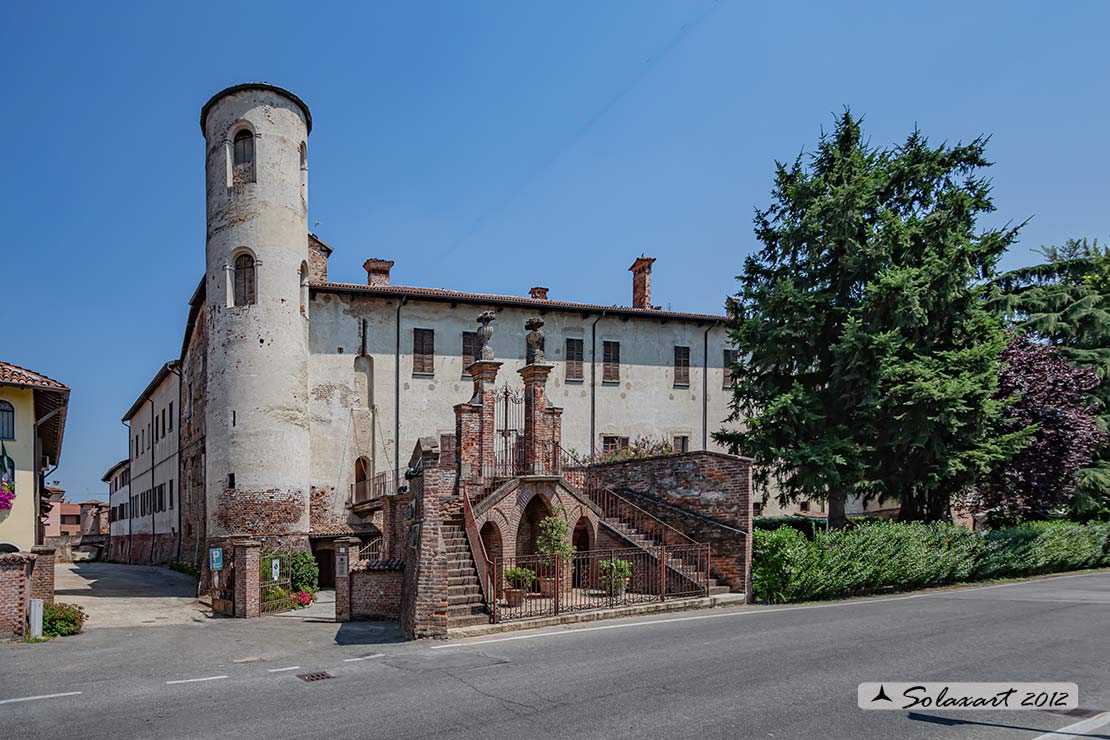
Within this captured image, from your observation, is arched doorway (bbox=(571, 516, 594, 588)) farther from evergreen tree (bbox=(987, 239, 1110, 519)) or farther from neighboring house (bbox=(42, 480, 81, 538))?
neighboring house (bbox=(42, 480, 81, 538))

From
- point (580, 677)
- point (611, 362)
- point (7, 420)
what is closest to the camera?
point (580, 677)

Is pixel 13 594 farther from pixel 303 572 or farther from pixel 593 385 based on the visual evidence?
pixel 593 385

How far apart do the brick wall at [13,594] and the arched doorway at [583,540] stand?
35.7ft

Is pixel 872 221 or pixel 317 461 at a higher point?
pixel 872 221

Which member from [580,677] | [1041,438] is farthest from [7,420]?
[1041,438]

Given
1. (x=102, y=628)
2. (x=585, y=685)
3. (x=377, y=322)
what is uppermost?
(x=377, y=322)

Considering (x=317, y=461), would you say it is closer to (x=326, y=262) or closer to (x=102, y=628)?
(x=326, y=262)

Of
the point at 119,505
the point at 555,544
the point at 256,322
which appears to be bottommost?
the point at 119,505

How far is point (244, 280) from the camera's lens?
26703 mm

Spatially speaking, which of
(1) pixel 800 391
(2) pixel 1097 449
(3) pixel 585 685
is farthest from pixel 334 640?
(2) pixel 1097 449

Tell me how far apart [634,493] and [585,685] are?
37.4 feet

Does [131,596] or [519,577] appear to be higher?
[519,577]

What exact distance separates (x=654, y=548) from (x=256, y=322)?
15.9 metres

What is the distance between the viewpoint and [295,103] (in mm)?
27953
